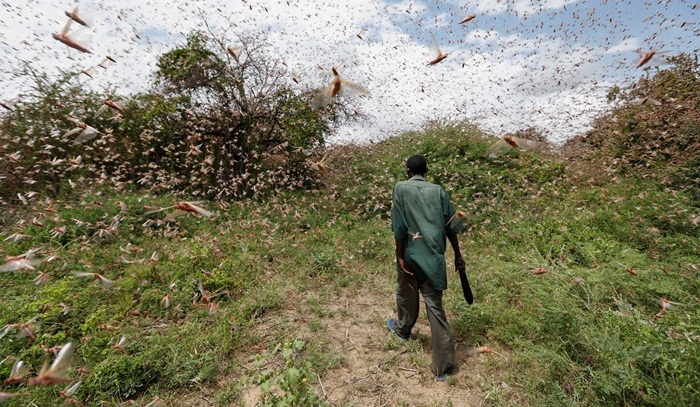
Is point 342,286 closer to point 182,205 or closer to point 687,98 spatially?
point 182,205

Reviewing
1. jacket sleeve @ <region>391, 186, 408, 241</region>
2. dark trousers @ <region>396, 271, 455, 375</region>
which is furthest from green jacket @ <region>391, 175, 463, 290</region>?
dark trousers @ <region>396, 271, 455, 375</region>

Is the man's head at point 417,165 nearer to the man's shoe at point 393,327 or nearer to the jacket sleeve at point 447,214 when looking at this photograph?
the jacket sleeve at point 447,214

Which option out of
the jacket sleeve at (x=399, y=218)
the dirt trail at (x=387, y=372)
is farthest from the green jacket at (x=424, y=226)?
the dirt trail at (x=387, y=372)

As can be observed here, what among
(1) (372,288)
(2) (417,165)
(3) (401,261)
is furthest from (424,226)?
(1) (372,288)

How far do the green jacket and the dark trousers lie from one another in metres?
0.10

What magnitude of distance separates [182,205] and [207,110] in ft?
24.4

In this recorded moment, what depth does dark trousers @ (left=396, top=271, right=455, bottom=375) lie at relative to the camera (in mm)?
2518

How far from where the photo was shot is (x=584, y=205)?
5.46 meters

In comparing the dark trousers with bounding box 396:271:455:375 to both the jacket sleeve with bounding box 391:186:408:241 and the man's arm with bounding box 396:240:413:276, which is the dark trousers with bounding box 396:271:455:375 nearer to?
the man's arm with bounding box 396:240:413:276

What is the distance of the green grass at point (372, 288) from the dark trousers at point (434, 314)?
277mm

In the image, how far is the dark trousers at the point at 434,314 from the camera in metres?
2.52

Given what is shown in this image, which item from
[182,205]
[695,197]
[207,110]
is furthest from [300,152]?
[695,197]

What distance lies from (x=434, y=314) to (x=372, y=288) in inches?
68.0

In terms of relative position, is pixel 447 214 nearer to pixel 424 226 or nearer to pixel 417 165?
pixel 424 226
